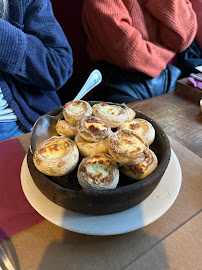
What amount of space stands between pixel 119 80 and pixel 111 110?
0.67 m

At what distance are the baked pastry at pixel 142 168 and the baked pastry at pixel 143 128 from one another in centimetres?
7

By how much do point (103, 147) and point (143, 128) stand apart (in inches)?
4.9

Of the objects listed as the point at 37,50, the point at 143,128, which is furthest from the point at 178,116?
the point at 37,50

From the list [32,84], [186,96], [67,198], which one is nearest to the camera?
[67,198]

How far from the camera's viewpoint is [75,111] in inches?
21.6

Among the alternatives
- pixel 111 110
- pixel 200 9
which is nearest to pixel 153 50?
pixel 200 9

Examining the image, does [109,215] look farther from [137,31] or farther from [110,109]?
[137,31]

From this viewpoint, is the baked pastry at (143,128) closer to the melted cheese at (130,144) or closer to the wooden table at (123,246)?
the melted cheese at (130,144)

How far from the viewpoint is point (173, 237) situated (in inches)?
17.5

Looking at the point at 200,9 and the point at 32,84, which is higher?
the point at 200,9

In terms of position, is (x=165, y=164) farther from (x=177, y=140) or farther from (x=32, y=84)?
(x=32, y=84)

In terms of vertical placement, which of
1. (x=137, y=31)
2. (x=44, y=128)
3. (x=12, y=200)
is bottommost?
(x=12, y=200)

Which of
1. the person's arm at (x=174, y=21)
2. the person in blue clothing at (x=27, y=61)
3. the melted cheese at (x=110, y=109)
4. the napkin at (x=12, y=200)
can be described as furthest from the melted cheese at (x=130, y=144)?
the person's arm at (x=174, y=21)

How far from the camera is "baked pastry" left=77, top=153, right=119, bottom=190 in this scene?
0.40m
